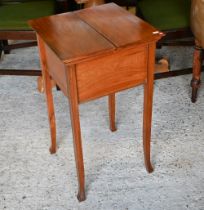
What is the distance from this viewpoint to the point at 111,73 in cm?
135

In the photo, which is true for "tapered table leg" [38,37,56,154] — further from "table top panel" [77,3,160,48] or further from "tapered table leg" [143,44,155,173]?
"tapered table leg" [143,44,155,173]

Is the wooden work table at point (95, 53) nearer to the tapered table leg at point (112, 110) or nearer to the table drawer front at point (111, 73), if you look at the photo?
the table drawer front at point (111, 73)

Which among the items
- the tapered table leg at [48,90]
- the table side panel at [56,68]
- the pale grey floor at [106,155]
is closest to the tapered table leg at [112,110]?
the pale grey floor at [106,155]

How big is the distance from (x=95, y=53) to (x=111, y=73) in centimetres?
13

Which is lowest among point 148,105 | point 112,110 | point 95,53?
point 112,110

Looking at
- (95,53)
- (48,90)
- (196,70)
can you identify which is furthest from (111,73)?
(196,70)

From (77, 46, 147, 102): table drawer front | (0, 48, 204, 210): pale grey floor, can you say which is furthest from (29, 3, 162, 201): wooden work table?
(0, 48, 204, 210): pale grey floor

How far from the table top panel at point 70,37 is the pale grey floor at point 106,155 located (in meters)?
0.66

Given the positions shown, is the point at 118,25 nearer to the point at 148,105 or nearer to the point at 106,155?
the point at 148,105

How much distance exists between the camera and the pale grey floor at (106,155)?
1608 millimetres

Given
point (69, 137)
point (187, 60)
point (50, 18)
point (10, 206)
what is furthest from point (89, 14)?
Answer: point (187, 60)

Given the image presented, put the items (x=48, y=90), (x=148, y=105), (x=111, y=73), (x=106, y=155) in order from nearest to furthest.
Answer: (x=111, y=73)
(x=148, y=105)
(x=48, y=90)
(x=106, y=155)

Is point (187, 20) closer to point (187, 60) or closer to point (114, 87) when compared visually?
point (187, 60)

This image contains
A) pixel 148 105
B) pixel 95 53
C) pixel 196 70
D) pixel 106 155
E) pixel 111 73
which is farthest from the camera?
pixel 196 70
